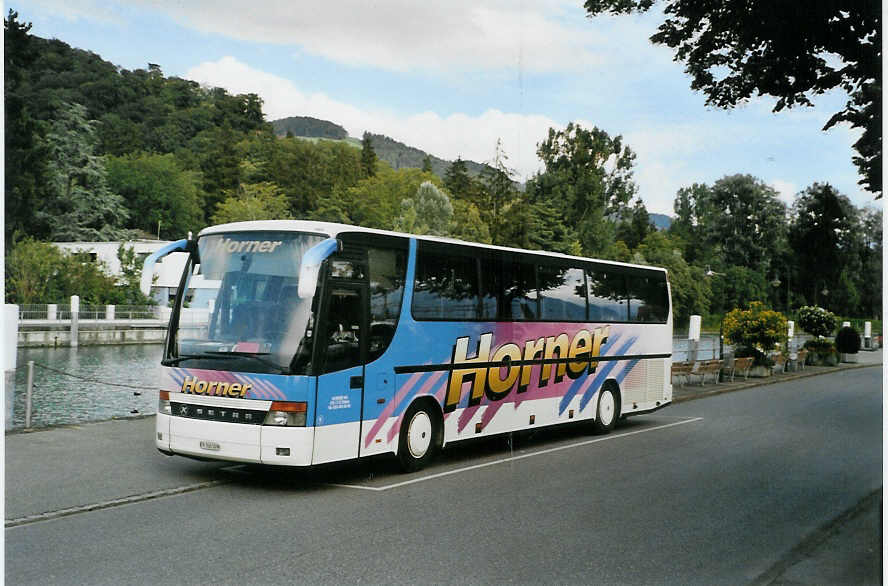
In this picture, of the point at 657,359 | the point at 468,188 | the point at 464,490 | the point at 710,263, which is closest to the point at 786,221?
the point at 710,263

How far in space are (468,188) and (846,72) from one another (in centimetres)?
5324

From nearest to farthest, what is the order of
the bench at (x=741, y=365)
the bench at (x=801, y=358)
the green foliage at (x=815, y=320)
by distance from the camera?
1. the bench at (x=741, y=365)
2. the bench at (x=801, y=358)
3. the green foliage at (x=815, y=320)

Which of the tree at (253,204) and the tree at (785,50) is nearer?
the tree at (785,50)

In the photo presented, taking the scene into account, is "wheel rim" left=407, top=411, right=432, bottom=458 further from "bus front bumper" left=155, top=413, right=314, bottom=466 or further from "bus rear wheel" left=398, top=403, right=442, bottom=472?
"bus front bumper" left=155, top=413, right=314, bottom=466

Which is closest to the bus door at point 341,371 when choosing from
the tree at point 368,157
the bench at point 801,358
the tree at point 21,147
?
the tree at point 21,147

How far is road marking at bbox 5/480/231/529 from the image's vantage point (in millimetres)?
7824

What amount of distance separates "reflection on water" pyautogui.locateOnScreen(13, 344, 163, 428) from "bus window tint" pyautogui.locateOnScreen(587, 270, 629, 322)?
970 cm

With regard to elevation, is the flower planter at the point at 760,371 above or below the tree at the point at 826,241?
below

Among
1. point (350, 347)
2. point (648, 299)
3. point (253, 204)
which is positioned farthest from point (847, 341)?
point (350, 347)

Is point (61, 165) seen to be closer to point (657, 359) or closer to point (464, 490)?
point (657, 359)

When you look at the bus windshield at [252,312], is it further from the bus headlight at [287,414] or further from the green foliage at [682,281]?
the green foliage at [682,281]

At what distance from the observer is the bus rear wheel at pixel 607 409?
1590 centimetres

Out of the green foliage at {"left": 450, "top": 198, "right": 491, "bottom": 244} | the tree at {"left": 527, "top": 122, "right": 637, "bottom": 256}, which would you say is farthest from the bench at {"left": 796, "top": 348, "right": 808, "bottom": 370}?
the green foliage at {"left": 450, "top": 198, "right": 491, "bottom": 244}

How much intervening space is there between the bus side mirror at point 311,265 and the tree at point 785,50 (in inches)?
163
